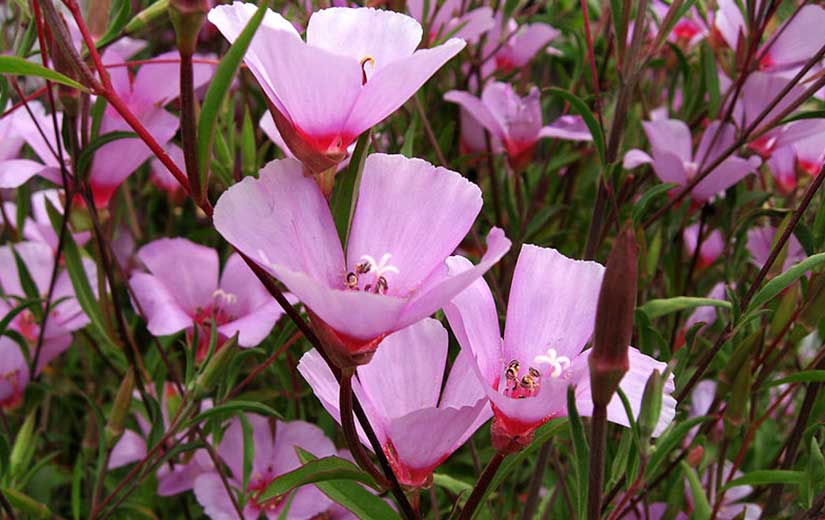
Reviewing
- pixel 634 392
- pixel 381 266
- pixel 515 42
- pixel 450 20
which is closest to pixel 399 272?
pixel 381 266

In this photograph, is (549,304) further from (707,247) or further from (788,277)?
(707,247)

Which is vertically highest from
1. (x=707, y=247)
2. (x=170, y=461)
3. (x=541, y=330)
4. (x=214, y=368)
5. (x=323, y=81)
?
(x=323, y=81)

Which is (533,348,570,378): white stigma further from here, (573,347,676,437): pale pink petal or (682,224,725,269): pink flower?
(682,224,725,269): pink flower

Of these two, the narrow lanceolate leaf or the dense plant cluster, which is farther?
the narrow lanceolate leaf

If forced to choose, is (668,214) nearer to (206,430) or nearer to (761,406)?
(761,406)

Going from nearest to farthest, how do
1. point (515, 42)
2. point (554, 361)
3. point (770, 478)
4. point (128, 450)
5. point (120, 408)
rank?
point (554, 361)
point (770, 478)
point (120, 408)
point (128, 450)
point (515, 42)

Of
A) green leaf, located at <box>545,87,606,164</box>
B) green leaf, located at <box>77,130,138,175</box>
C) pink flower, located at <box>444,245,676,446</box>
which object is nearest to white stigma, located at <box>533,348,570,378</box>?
pink flower, located at <box>444,245,676,446</box>

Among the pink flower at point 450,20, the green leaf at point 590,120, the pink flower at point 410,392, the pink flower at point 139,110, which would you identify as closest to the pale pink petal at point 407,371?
the pink flower at point 410,392

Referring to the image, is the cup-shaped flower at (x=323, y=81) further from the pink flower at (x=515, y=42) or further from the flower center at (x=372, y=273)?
the pink flower at (x=515, y=42)
